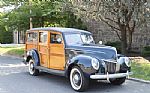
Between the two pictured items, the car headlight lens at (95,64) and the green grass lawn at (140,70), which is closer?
the car headlight lens at (95,64)

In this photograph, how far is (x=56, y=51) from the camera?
10500 mm

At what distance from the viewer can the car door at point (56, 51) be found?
10230 mm

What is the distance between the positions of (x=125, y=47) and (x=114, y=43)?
4.55 meters

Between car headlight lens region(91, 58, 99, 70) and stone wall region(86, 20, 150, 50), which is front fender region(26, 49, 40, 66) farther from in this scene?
stone wall region(86, 20, 150, 50)

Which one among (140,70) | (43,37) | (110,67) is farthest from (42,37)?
(140,70)

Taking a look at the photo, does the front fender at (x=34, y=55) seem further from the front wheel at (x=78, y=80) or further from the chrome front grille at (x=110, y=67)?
Result: the chrome front grille at (x=110, y=67)

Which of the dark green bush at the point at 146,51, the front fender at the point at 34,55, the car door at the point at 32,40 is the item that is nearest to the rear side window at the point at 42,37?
the car door at the point at 32,40

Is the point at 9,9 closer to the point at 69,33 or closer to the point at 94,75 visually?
the point at 69,33

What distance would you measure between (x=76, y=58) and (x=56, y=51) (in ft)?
4.13

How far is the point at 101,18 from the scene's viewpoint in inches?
677

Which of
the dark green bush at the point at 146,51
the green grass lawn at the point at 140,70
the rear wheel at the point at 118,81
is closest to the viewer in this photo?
the rear wheel at the point at 118,81

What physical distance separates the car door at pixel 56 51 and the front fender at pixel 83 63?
2.12 ft

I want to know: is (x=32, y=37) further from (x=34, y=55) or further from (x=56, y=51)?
(x=56, y=51)

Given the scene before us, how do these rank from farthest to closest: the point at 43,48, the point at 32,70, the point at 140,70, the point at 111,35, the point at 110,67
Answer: the point at 111,35, the point at 140,70, the point at 32,70, the point at 43,48, the point at 110,67
